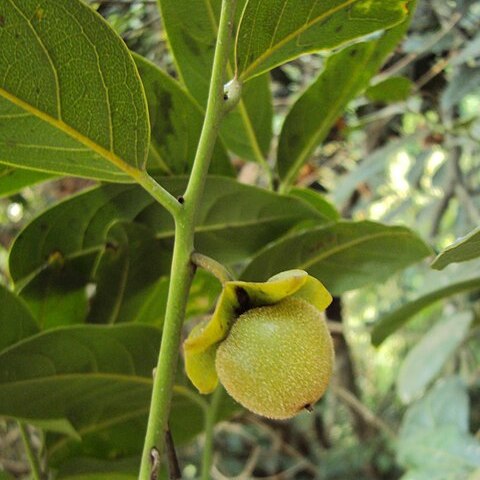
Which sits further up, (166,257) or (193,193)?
(193,193)

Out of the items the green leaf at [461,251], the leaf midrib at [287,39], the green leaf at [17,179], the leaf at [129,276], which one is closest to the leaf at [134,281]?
the leaf at [129,276]

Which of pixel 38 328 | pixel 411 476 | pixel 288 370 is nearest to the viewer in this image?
pixel 288 370

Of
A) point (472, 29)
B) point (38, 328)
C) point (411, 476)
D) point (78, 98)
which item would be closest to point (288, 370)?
point (78, 98)

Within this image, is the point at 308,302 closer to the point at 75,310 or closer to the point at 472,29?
the point at 75,310

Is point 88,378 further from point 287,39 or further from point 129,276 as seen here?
point 287,39

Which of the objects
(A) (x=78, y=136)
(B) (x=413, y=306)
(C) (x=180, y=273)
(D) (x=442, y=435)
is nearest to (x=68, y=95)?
(A) (x=78, y=136)

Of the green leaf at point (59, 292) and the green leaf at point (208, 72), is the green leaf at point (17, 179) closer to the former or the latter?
the green leaf at point (59, 292)

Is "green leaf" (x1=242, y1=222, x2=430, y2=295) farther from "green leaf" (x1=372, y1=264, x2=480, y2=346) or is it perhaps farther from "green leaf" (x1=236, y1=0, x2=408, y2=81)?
"green leaf" (x1=236, y1=0, x2=408, y2=81)

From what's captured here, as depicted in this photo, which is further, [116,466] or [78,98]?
[116,466]
